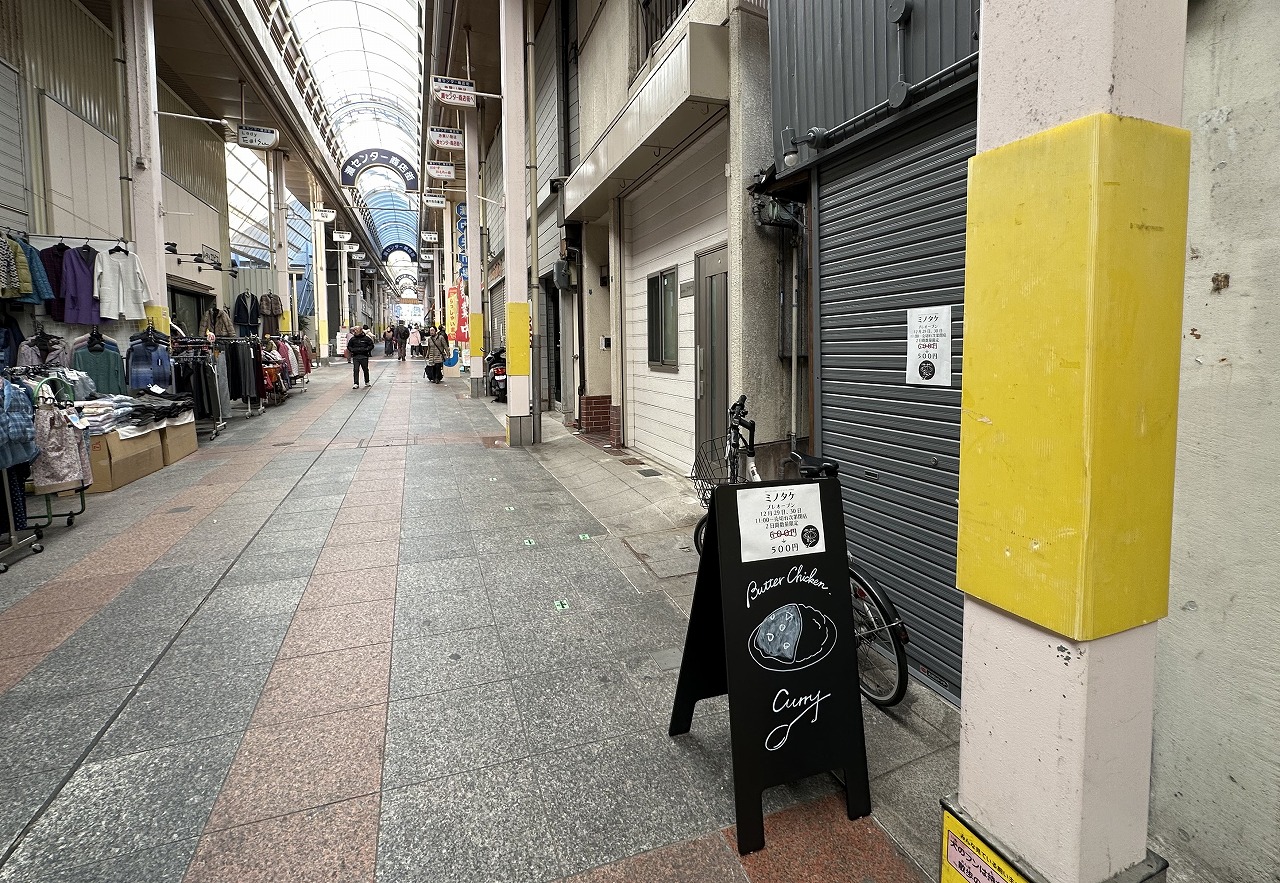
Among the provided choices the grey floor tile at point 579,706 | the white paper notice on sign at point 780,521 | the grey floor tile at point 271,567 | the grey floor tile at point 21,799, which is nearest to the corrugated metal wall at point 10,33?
the grey floor tile at point 271,567

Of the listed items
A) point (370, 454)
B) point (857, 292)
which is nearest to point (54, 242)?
point (370, 454)

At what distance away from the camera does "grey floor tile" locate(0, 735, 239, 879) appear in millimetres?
2217

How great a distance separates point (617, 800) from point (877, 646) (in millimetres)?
1706

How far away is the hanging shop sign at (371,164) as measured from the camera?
3092 cm

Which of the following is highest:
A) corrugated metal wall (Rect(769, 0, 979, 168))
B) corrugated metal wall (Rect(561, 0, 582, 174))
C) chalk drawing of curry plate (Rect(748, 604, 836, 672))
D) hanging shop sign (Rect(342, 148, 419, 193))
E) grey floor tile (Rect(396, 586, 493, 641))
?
hanging shop sign (Rect(342, 148, 419, 193))

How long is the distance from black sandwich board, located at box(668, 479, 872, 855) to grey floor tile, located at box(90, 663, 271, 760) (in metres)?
2.24

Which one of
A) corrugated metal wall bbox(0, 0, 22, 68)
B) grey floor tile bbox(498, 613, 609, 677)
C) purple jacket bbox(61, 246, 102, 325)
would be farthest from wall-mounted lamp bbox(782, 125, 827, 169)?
corrugated metal wall bbox(0, 0, 22, 68)

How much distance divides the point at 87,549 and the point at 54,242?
22.0 feet

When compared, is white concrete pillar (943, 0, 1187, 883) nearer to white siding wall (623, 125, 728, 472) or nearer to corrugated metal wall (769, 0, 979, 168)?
corrugated metal wall (769, 0, 979, 168)

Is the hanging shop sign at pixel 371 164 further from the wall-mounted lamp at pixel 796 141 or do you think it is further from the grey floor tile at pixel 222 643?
the grey floor tile at pixel 222 643

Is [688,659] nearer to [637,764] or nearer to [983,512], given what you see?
[637,764]

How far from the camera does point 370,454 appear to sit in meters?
9.60

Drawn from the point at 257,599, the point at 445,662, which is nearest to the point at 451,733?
the point at 445,662

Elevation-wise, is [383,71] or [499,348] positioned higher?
[383,71]
